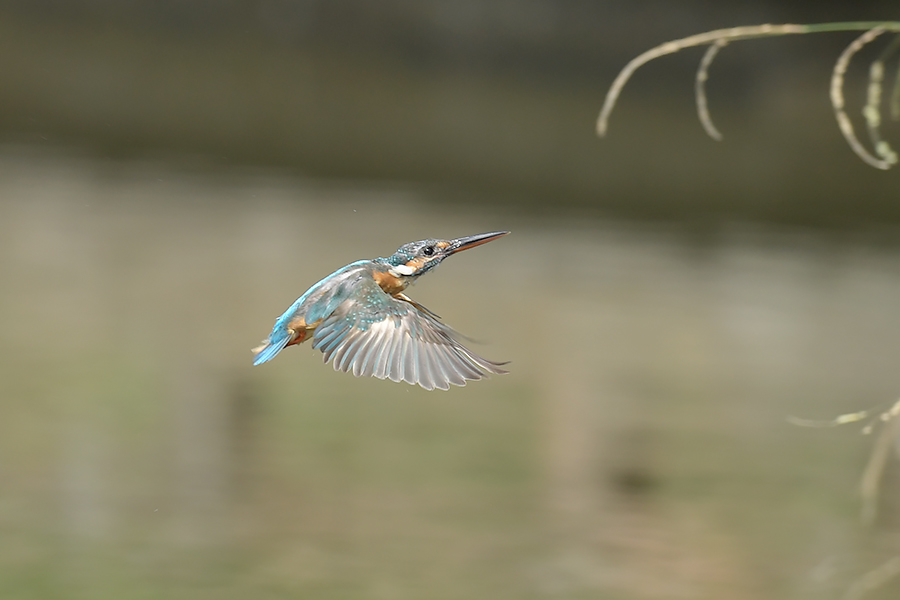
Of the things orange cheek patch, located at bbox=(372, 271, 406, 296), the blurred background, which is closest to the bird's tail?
orange cheek patch, located at bbox=(372, 271, 406, 296)

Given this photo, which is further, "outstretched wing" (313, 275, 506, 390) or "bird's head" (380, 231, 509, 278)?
"bird's head" (380, 231, 509, 278)

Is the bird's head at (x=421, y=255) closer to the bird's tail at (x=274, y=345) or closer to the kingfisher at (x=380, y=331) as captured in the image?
the kingfisher at (x=380, y=331)

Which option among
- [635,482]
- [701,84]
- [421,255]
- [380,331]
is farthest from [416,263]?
[635,482]

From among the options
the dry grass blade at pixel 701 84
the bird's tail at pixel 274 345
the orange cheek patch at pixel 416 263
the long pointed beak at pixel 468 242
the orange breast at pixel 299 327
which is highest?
the dry grass blade at pixel 701 84

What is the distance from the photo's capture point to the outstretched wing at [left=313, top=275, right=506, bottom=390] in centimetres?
131

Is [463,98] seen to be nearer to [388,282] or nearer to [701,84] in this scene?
[388,282]

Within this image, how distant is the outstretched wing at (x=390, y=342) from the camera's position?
1.31 m

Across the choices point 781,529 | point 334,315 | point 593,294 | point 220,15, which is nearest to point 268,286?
point 593,294

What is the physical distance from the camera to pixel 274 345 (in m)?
1.41

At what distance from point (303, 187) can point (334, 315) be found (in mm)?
6346

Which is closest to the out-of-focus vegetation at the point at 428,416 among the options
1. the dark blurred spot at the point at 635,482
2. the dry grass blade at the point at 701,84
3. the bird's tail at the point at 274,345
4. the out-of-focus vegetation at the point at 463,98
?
the dark blurred spot at the point at 635,482

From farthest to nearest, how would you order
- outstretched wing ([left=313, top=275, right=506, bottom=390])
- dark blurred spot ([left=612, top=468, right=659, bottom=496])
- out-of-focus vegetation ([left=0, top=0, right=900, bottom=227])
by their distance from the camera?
out-of-focus vegetation ([left=0, top=0, right=900, bottom=227]) → dark blurred spot ([left=612, top=468, right=659, bottom=496]) → outstretched wing ([left=313, top=275, right=506, bottom=390])

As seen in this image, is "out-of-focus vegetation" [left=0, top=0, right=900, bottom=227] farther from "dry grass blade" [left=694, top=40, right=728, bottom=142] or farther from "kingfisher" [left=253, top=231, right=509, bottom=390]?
"dry grass blade" [left=694, top=40, right=728, bottom=142]

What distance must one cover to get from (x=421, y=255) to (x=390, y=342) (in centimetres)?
16
